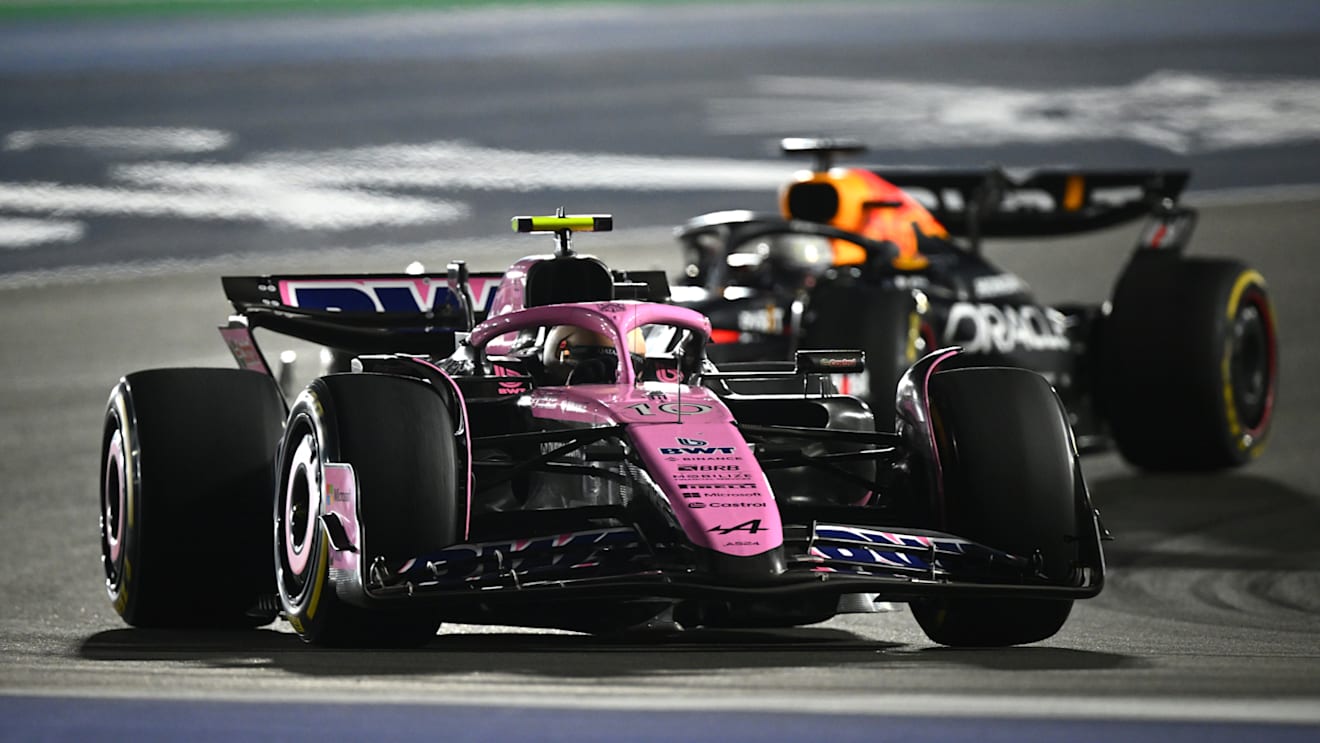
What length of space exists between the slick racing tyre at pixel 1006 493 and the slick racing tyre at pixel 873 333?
4.85 m

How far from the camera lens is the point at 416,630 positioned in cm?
755

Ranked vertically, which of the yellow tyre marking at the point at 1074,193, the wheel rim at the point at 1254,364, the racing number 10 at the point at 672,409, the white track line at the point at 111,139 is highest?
the white track line at the point at 111,139

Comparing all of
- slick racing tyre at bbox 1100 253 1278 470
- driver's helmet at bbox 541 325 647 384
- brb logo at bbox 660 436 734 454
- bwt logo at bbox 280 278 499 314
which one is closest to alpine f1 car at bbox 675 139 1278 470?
slick racing tyre at bbox 1100 253 1278 470

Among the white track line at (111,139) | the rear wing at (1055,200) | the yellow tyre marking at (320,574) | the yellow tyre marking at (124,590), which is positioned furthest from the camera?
the white track line at (111,139)

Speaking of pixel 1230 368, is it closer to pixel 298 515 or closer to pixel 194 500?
pixel 194 500

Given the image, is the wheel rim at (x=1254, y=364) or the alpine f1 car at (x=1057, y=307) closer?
the alpine f1 car at (x=1057, y=307)

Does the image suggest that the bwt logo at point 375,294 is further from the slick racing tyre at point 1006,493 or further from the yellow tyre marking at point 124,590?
the slick racing tyre at point 1006,493

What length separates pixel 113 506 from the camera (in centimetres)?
919

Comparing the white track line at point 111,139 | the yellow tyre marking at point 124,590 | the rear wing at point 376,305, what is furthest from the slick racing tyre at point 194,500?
the white track line at point 111,139

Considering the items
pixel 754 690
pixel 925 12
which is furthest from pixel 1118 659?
pixel 925 12

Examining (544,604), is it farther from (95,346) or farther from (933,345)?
(95,346)

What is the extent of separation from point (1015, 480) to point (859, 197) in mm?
8362

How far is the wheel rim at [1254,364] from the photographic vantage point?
1541 cm

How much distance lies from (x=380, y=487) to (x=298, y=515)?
0.67 meters
